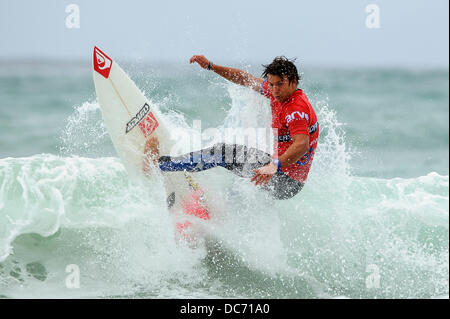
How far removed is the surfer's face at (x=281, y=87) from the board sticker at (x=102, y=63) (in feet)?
6.03

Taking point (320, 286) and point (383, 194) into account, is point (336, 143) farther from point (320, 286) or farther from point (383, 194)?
point (383, 194)

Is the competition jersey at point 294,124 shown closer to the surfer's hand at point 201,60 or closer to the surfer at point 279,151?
the surfer at point 279,151

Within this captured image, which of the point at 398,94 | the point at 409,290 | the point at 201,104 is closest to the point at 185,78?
the point at 201,104

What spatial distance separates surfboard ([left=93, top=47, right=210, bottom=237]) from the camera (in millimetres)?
5254

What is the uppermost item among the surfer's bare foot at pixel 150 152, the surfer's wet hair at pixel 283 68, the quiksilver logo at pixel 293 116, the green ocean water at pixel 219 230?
the surfer's wet hair at pixel 283 68

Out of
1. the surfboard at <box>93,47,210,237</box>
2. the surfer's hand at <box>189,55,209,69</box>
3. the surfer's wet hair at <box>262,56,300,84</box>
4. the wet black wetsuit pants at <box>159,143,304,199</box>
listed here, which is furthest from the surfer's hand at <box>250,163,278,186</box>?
the surfer's hand at <box>189,55,209,69</box>

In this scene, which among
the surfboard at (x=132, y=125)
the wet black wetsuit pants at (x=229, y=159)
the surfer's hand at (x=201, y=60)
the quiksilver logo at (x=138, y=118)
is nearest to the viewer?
the wet black wetsuit pants at (x=229, y=159)

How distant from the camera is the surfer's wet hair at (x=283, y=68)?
4445mm

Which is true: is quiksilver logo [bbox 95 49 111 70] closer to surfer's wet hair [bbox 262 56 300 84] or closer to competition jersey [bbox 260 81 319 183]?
competition jersey [bbox 260 81 319 183]

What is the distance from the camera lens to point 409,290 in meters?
4.78

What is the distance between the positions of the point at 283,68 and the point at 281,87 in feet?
0.52

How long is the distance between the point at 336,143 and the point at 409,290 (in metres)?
1.61

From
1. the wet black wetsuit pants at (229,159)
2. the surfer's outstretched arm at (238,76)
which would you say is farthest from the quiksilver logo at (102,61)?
the wet black wetsuit pants at (229,159)

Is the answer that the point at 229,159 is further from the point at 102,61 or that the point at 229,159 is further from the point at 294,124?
the point at 102,61
